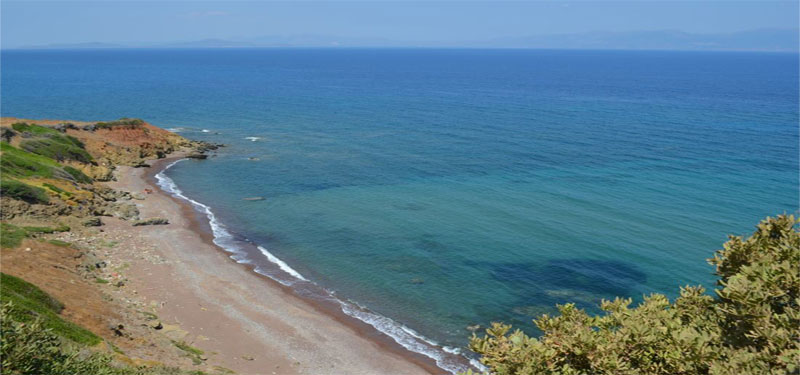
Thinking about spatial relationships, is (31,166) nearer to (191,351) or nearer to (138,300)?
(138,300)

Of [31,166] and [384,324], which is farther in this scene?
[31,166]

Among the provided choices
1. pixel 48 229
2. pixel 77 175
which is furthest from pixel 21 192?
pixel 77 175

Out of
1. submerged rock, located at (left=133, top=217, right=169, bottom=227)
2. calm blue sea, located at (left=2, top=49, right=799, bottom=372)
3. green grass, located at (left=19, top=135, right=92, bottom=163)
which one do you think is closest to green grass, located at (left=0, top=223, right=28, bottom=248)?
submerged rock, located at (left=133, top=217, right=169, bottom=227)

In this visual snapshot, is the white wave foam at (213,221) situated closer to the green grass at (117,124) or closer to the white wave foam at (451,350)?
the green grass at (117,124)

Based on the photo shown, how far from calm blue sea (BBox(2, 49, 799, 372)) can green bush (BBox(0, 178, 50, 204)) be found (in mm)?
15055

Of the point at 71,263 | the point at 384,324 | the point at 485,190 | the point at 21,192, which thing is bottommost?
the point at 384,324

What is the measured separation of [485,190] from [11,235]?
4134 cm

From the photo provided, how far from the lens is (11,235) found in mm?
37438

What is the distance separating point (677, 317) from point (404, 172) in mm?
53726

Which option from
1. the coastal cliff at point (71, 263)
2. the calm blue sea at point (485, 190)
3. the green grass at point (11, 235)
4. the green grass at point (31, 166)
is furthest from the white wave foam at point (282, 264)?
the green grass at point (31, 166)

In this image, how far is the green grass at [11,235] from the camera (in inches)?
1407

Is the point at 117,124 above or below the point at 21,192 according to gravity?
above

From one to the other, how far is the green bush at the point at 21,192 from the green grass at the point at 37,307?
1989cm

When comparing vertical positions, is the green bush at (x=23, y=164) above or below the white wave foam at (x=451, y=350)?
above
